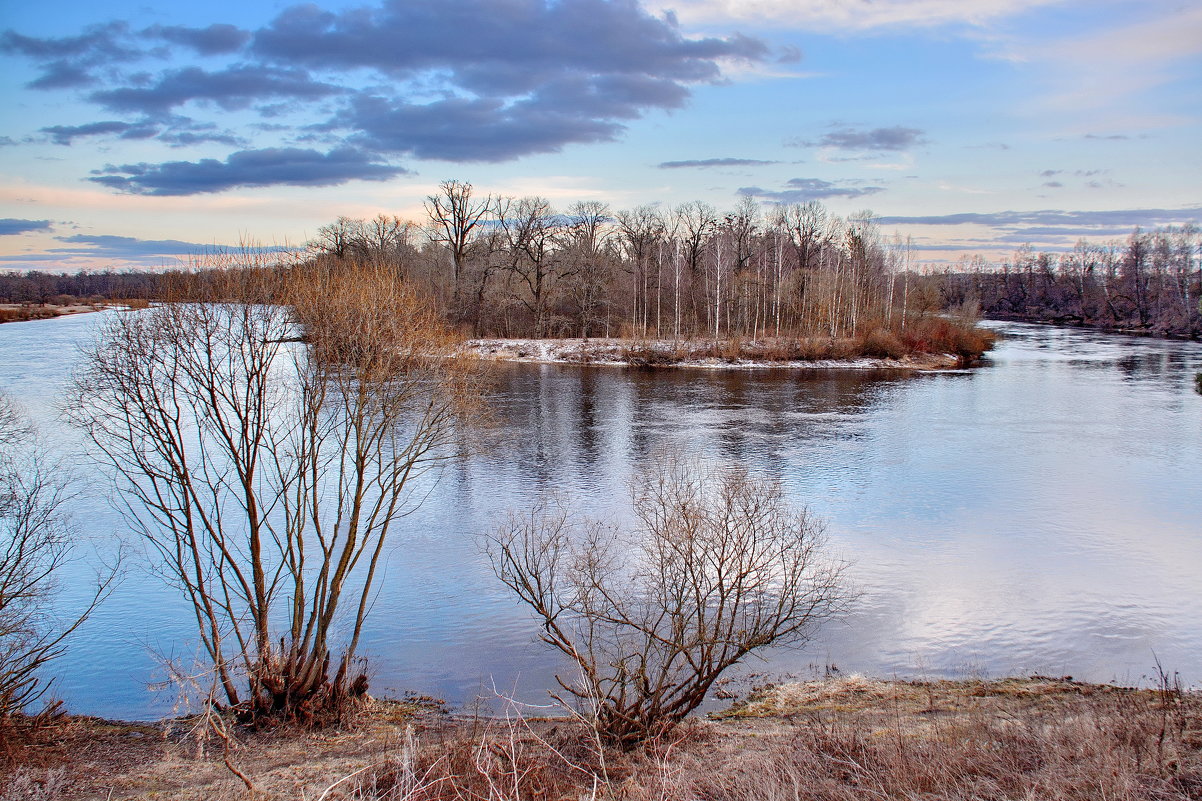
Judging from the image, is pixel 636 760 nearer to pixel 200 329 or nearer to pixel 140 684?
pixel 140 684

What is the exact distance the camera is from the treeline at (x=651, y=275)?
59.9 metres

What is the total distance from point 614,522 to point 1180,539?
1302 cm

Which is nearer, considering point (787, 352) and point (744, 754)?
point (744, 754)

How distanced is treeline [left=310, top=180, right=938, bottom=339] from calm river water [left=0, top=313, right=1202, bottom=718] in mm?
22205

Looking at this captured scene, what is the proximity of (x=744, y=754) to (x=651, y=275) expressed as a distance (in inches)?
2441

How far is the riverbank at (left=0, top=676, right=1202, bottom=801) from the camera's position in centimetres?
702

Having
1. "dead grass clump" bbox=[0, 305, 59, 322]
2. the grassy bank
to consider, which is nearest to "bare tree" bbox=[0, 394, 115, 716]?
the grassy bank

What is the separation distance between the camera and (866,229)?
2712 inches

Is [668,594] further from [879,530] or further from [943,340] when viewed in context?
[943,340]

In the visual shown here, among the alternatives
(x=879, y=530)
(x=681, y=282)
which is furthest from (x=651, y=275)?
(x=879, y=530)

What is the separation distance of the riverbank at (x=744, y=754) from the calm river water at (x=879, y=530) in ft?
3.67

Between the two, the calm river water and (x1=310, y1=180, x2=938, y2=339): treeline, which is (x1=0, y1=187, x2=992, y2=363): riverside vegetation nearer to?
(x1=310, y1=180, x2=938, y2=339): treeline

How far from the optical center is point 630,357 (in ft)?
179

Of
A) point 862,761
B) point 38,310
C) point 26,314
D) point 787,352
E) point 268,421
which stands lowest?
point 862,761
